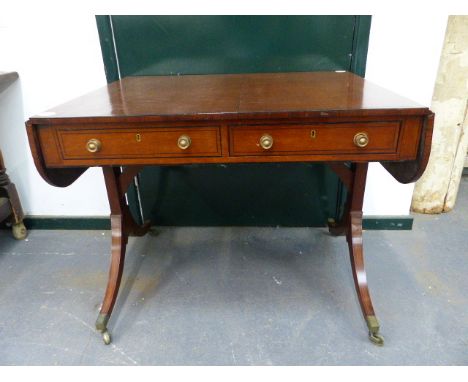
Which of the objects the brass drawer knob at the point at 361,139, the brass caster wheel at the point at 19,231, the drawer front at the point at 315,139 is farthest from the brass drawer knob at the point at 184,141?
the brass caster wheel at the point at 19,231

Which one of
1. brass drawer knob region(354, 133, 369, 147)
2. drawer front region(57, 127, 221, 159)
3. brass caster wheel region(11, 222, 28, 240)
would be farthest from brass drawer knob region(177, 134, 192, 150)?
brass caster wheel region(11, 222, 28, 240)

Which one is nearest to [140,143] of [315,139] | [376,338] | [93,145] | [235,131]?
[93,145]

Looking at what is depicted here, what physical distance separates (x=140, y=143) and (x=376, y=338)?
1.03 metres

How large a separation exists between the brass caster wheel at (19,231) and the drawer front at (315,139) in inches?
57.4

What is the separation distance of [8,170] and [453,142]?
234 cm

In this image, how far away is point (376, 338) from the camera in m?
1.26

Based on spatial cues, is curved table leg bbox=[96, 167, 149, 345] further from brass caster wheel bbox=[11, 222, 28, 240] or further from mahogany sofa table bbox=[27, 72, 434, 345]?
brass caster wheel bbox=[11, 222, 28, 240]

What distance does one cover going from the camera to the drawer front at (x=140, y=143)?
1.01 meters

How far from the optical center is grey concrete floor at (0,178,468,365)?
4.12 feet

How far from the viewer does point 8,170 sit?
191cm

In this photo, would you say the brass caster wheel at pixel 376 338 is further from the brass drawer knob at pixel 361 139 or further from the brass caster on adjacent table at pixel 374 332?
the brass drawer knob at pixel 361 139

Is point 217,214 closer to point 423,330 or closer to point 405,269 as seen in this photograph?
point 405,269

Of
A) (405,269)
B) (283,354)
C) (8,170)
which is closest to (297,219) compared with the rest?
(405,269)

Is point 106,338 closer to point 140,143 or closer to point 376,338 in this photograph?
point 140,143
